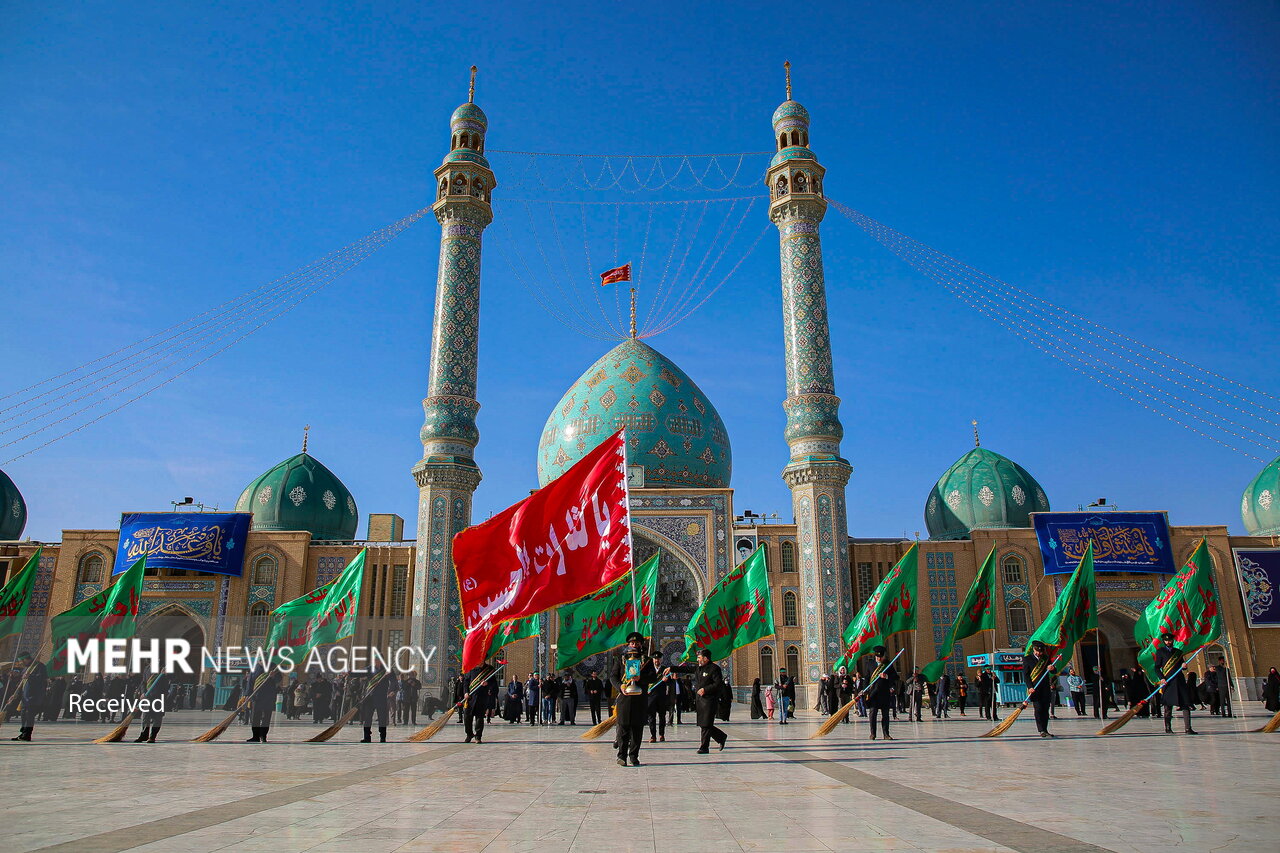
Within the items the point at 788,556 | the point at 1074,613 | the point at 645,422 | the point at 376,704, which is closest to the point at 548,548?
the point at 376,704

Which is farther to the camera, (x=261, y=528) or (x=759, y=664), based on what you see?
(x=261, y=528)

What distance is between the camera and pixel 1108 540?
30234 millimetres

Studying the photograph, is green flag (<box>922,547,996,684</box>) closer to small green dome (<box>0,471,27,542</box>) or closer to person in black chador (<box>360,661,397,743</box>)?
person in black chador (<box>360,661,397,743</box>)

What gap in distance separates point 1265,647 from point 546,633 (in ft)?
75.4

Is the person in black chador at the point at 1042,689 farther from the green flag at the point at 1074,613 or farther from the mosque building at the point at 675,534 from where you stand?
the mosque building at the point at 675,534

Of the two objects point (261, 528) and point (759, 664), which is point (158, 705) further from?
point (261, 528)

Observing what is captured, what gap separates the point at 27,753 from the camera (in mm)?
11203

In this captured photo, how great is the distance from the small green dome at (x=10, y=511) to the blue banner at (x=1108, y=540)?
123 ft

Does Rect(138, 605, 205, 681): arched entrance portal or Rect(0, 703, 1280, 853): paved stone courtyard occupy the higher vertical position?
Rect(138, 605, 205, 681): arched entrance portal

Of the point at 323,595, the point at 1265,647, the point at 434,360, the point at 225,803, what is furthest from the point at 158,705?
the point at 1265,647

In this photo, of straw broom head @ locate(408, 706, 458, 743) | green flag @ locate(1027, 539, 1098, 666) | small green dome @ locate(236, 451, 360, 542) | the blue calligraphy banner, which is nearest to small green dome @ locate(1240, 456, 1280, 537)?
the blue calligraphy banner

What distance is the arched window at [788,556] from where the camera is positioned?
95.6 ft

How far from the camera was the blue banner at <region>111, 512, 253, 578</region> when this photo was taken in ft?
98.1

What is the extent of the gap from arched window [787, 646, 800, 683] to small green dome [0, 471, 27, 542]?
29.2 metres
